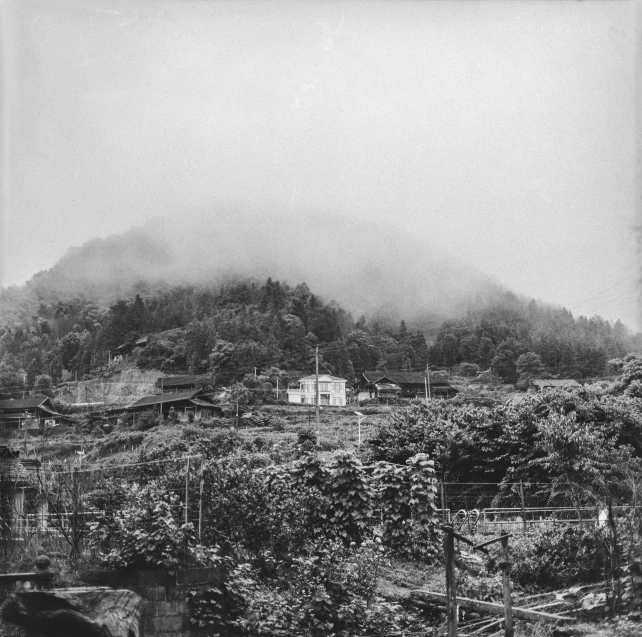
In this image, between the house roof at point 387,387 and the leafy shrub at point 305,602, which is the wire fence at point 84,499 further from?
the house roof at point 387,387

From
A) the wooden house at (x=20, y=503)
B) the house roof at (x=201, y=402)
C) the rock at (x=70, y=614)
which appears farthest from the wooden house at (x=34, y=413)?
the rock at (x=70, y=614)

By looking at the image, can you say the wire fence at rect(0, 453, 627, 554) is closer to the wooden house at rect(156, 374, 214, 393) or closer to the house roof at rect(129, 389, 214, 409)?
the house roof at rect(129, 389, 214, 409)

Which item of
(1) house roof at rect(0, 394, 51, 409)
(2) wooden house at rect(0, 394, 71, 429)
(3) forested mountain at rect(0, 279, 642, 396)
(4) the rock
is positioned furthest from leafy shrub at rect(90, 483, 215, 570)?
(3) forested mountain at rect(0, 279, 642, 396)

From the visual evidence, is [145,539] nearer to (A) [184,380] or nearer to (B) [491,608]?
(B) [491,608]

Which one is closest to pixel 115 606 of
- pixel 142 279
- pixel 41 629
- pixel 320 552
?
pixel 41 629

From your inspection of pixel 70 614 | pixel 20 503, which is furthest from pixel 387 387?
pixel 70 614

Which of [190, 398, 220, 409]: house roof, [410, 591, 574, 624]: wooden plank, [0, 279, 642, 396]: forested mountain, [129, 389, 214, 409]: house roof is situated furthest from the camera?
[0, 279, 642, 396]: forested mountain
